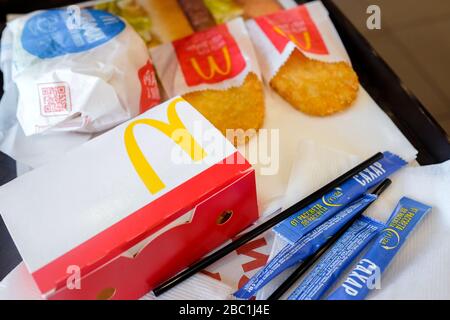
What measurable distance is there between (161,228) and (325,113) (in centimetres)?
34

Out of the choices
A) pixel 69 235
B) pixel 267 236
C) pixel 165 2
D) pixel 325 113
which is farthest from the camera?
pixel 165 2

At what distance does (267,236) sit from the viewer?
1.76 feet

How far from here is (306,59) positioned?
2.35ft

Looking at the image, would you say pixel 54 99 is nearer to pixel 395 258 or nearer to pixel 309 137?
pixel 309 137

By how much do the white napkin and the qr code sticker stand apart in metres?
0.32

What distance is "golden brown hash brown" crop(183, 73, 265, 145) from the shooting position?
64 centimetres

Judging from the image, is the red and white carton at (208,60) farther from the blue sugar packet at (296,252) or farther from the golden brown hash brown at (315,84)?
the blue sugar packet at (296,252)

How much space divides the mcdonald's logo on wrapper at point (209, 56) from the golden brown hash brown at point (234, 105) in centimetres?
3

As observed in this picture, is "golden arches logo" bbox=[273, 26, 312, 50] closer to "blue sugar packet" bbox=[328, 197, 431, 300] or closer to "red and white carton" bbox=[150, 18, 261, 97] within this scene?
"red and white carton" bbox=[150, 18, 261, 97]

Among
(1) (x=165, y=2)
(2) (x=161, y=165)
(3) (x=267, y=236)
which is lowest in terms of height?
(3) (x=267, y=236)

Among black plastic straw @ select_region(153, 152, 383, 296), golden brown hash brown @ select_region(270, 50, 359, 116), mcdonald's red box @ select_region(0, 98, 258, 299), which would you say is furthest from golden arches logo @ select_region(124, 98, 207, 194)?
golden brown hash brown @ select_region(270, 50, 359, 116)

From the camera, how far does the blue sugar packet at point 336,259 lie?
0.45 m

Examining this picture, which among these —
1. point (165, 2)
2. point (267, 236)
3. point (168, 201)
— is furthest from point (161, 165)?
point (165, 2)

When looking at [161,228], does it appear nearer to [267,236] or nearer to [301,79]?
[267,236]
